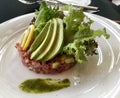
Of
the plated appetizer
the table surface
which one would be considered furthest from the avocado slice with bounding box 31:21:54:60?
the table surface

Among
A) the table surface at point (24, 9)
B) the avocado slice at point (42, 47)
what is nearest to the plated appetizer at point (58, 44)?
the avocado slice at point (42, 47)

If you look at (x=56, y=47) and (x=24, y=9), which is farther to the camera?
(x=24, y=9)

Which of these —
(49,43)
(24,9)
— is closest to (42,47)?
(49,43)

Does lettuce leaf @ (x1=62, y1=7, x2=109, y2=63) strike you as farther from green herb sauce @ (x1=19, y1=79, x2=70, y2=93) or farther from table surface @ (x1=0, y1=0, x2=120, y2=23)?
table surface @ (x1=0, y1=0, x2=120, y2=23)

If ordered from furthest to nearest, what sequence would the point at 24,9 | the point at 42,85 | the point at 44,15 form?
the point at 24,9
the point at 44,15
the point at 42,85

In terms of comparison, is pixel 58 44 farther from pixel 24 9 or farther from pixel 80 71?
pixel 24 9

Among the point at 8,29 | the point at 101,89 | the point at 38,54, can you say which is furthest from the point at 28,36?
the point at 101,89

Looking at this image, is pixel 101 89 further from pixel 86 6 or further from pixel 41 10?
pixel 86 6
